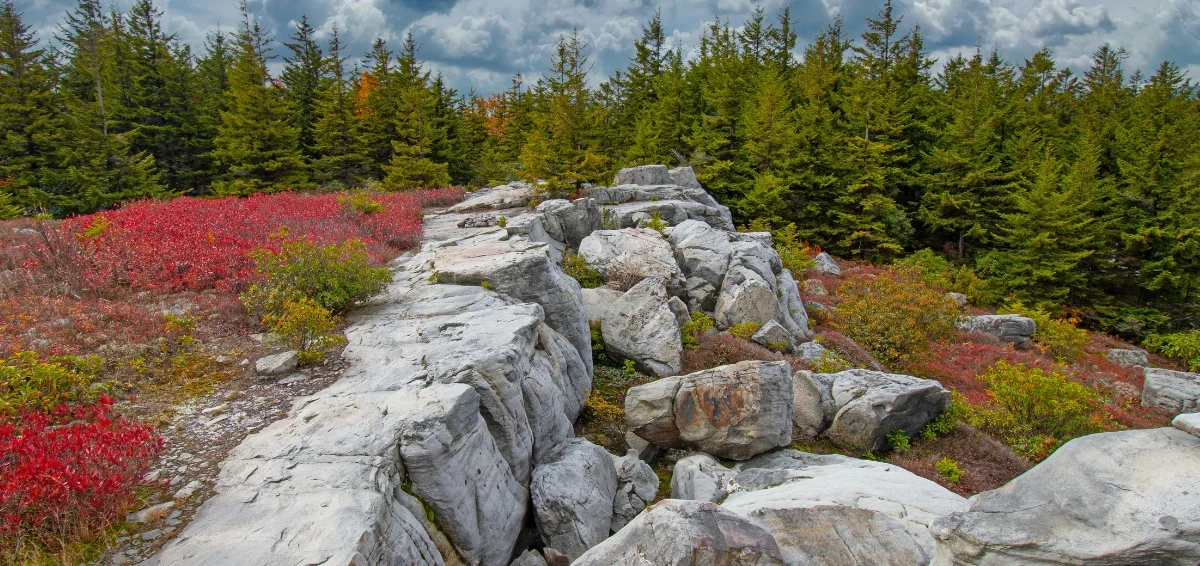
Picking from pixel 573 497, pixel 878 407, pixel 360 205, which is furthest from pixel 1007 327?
pixel 360 205

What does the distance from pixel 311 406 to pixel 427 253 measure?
900 centimetres

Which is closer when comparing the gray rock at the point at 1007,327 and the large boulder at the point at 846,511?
the large boulder at the point at 846,511

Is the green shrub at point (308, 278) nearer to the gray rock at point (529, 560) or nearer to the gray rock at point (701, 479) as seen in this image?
the gray rock at point (529, 560)

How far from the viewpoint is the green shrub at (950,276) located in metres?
31.8

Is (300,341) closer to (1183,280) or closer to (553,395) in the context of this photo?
(553,395)

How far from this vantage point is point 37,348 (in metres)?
8.78

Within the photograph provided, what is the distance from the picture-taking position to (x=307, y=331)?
959 centimetres

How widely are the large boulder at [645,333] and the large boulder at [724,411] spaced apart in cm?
326

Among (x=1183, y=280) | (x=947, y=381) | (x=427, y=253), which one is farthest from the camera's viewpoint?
(x=1183, y=280)

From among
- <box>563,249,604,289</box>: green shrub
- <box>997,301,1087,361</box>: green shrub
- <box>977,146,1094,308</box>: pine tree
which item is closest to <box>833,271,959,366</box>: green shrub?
<box>997,301,1087,361</box>: green shrub

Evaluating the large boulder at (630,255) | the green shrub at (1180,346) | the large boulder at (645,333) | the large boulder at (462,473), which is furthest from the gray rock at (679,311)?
the green shrub at (1180,346)

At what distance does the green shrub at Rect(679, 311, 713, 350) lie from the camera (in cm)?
1686

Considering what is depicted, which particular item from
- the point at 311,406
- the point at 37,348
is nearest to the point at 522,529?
the point at 311,406

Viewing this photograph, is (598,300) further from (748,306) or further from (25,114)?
(25,114)
